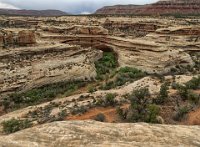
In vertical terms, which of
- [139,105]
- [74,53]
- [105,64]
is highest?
[74,53]

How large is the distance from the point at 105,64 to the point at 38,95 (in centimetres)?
1386

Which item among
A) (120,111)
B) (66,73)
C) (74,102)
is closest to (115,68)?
(66,73)

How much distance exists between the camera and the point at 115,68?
4016 cm

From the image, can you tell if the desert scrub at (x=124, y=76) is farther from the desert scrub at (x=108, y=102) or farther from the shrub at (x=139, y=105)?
the shrub at (x=139, y=105)

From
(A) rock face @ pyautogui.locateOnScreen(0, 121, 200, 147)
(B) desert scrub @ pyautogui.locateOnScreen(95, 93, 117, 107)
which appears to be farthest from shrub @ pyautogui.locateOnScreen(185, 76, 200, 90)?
(A) rock face @ pyautogui.locateOnScreen(0, 121, 200, 147)

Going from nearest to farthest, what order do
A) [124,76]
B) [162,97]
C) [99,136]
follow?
[99,136], [162,97], [124,76]

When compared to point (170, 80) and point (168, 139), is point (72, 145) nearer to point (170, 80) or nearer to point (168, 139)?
point (168, 139)

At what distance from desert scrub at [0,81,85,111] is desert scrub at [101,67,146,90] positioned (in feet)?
8.12

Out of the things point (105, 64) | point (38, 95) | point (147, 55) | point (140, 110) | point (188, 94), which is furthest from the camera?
point (105, 64)

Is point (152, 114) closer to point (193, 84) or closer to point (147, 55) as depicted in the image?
point (193, 84)

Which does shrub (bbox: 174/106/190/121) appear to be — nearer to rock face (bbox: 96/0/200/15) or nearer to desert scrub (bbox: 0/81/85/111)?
desert scrub (bbox: 0/81/85/111)

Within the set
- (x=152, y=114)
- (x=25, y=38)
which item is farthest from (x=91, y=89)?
(x=152, y=114)

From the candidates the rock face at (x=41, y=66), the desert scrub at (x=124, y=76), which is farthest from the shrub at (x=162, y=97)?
the rock face at (x=41, y=66)

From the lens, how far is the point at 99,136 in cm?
902
